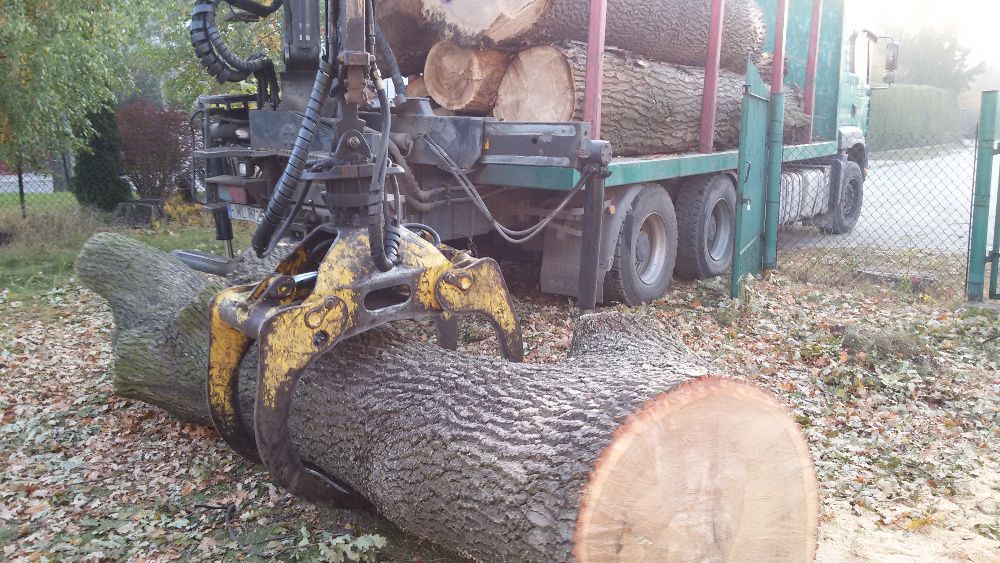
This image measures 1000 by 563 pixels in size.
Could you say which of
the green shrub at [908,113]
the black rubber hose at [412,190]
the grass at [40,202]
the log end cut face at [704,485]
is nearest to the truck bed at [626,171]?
the black rubber hose at [412,190]

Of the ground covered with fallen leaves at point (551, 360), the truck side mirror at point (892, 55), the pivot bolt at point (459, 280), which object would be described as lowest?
the ground covered with fallen leaves at point (551, 360)

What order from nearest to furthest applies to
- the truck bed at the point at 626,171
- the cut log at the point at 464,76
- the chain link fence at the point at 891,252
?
1. the truck bed at the point at 626,171
2. the cut log at the point at 464,76
3. the chain link fence at the point at 891,252

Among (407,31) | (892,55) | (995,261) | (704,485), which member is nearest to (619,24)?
(407,31)

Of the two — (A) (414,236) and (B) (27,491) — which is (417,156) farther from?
(B) (27,491)

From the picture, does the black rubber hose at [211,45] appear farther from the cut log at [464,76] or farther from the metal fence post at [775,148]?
the metal fence post at [775,148]

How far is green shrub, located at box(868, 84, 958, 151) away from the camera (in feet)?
87.7

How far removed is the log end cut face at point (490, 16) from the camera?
18.5 ft

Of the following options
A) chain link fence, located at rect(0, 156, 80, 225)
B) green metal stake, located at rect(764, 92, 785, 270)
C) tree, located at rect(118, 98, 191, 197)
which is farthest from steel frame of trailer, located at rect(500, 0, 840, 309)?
tree, located at rect(118, 98, 191, 197)

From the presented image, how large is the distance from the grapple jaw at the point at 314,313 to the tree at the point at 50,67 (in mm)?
6530

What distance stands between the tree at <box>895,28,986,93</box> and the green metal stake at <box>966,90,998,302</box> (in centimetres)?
3285

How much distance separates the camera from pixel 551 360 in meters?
5.14

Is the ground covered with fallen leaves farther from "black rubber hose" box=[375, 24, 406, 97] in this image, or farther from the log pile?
"black rubber hose" box=[375, 24, 406, 97]

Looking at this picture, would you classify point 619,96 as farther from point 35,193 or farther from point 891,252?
point 35,193

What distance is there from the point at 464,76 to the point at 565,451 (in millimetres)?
4494
